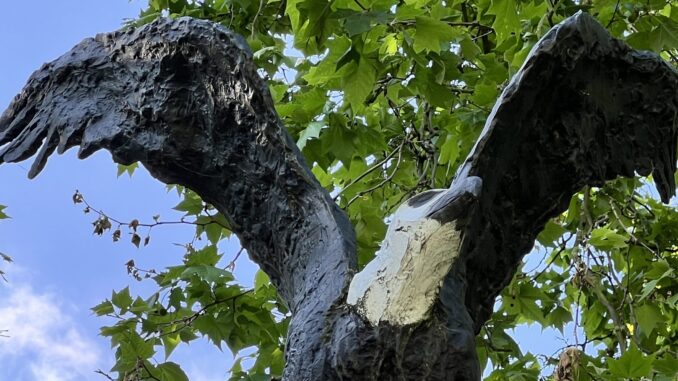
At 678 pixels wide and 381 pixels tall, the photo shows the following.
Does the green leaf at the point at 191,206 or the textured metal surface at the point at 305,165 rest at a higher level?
the green leaf at the point at 191,206

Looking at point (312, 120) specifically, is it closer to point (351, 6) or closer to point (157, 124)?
point (351, 6)

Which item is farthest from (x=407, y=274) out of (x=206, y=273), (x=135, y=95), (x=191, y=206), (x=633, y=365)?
(x=191, y=206)

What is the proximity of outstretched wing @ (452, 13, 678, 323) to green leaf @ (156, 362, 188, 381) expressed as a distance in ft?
5.21

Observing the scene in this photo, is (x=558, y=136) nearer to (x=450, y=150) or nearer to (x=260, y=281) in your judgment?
(x=450, y=150)

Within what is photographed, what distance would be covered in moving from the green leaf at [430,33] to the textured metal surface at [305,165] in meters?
1.05

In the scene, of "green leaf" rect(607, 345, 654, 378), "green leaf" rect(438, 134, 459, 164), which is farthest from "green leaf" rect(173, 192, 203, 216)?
"green leaf" rect(607, 345, 654, 378)

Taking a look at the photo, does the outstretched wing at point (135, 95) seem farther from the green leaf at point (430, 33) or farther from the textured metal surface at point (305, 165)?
the green leaf at point (430, 33)

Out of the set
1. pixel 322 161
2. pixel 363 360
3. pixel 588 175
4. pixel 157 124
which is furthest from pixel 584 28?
pixel 322 161

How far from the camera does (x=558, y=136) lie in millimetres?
2029

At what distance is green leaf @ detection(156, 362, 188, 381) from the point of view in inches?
130

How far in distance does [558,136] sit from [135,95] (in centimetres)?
96

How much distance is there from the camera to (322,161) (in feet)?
11.9

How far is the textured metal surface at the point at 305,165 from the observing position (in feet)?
5.85

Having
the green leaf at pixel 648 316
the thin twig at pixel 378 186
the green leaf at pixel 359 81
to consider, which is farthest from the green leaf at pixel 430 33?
the green leaf at pixel 648 316
